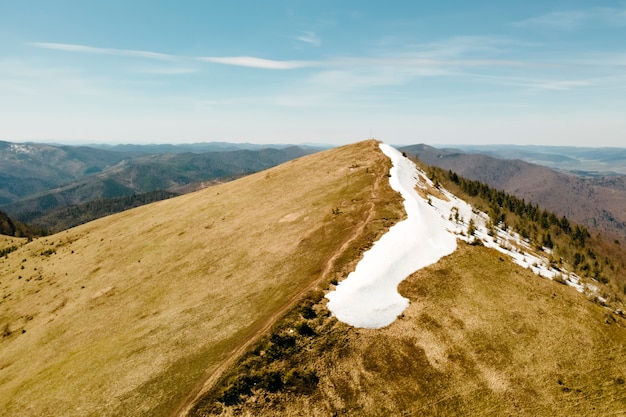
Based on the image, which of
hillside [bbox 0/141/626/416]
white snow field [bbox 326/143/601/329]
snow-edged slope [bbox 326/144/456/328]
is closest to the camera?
hillside [bbox 0/141/626/416]

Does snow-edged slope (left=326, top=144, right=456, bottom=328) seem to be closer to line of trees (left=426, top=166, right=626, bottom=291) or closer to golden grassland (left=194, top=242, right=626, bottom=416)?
golden grassland (left=194, top=242, right=626, bottom=416)

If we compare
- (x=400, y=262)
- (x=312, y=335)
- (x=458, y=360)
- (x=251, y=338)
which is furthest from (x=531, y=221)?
(x=251, y=338)

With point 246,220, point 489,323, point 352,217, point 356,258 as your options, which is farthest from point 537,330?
point 246,220

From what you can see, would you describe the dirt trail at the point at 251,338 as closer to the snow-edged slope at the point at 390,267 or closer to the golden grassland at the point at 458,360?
the golden grassland at the point at 458,360

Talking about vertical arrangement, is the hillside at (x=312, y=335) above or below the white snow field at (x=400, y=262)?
below

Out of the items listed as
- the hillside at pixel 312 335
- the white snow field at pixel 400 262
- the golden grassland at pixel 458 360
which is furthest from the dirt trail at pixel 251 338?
the white snow field at pixel 400 262

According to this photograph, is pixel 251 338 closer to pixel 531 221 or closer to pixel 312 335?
pixel 312 335

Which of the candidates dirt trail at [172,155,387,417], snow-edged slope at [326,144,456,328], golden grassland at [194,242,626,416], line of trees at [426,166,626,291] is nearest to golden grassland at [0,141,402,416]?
dirt trail at [172,155,387,417]
